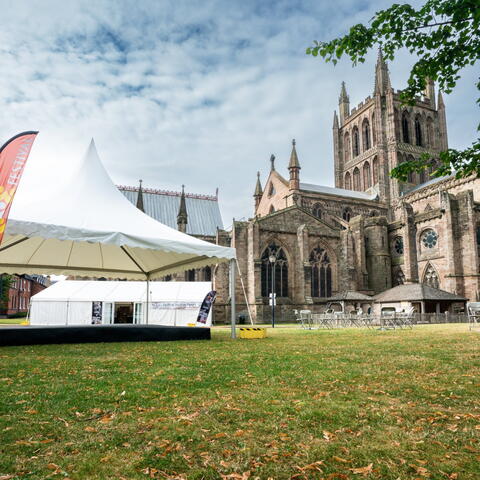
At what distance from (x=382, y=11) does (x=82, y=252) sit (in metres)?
12.8

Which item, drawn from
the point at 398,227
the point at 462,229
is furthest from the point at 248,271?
the point at 462,229

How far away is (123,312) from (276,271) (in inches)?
513

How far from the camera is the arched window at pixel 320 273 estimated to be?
3444 centimetres

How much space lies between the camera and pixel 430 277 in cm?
3516

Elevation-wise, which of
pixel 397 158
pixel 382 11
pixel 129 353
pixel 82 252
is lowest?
pixel 129 353

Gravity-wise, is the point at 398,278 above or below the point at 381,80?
below

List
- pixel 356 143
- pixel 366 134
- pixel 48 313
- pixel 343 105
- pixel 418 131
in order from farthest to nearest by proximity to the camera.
Result: pixel 343 105 < pixel 356 143 < pixel 366 134 < pixel 418 131 < pixel 48 313

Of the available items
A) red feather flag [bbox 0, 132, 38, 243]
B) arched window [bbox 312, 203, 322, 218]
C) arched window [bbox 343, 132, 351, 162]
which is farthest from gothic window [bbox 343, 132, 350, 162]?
red feather flag [bbox 0, 132, 38, 243]

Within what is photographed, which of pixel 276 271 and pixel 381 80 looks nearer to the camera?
pixel 276 271

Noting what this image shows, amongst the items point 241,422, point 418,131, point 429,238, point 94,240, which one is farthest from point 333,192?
point 241,422

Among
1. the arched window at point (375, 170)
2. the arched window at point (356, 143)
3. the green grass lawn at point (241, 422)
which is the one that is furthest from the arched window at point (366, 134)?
the green grass lawn at point (241, 422)

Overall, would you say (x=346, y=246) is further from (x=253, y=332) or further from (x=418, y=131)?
(x=418, y=131)

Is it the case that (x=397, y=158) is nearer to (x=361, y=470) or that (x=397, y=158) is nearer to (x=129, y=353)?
(x=129, y=353)

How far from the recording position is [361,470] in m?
2.56
